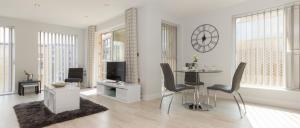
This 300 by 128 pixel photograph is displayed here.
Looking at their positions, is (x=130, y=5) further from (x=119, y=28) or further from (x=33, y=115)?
(x=33, y=115)

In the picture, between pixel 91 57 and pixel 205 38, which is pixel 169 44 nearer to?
pixel 205 38

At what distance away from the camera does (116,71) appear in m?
4.35

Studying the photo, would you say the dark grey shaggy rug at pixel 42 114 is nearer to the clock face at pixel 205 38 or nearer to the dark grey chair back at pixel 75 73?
the dark grey chair back at pixel 75 73

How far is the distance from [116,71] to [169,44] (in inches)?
74.4

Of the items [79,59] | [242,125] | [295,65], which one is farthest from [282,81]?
[79,59]

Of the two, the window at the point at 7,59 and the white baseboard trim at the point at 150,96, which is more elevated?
the window at the point at 7,59

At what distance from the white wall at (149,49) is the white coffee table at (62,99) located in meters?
1.63

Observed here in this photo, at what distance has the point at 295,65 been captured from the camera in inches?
126

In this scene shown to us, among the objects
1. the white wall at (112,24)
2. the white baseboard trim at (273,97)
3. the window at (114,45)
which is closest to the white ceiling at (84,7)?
the white wall at (112,24)

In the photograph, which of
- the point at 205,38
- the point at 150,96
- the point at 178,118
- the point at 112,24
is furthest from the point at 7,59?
the point at 205,38

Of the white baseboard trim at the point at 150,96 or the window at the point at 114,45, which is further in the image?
the window at the point at 114,45

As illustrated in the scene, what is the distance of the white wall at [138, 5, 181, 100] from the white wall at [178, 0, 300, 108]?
3.79ft

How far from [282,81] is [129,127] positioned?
3.38m

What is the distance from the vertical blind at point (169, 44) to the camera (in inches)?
193
